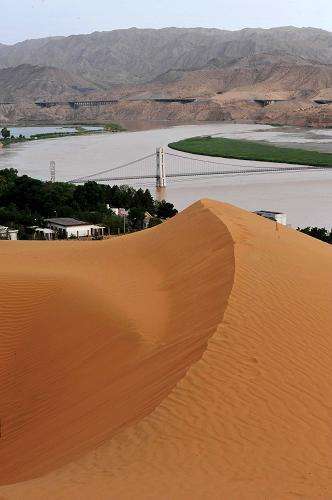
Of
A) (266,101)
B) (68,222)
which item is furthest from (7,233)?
(266,101)

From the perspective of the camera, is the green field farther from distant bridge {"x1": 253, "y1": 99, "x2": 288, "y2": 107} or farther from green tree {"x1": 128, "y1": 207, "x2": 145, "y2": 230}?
distant bridge {"x1": 253, "y1": 99, "x2": 288, "y2": 107}

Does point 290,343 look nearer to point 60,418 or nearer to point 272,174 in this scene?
point 60,418

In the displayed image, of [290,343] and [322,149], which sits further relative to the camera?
[322,149]

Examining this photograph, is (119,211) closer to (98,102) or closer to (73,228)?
(73,228)

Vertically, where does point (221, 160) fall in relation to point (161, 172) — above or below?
below

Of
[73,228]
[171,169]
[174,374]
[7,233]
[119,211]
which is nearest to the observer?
[174,374]

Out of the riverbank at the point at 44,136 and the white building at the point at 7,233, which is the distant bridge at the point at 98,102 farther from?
the white building at the point at 7,233

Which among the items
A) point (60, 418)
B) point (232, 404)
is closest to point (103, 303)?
point (60, 418)
